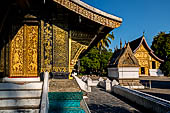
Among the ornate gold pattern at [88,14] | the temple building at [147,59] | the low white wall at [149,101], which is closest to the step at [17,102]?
the ornate gold pattern at [88,14]

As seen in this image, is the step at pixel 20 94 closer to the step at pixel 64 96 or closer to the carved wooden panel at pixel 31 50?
the step at pixel 64 96

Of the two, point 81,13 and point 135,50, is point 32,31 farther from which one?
point 135,50

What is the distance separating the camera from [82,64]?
116ft

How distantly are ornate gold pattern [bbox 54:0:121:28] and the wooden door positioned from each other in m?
1.83

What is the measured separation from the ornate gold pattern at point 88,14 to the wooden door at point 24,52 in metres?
1.83

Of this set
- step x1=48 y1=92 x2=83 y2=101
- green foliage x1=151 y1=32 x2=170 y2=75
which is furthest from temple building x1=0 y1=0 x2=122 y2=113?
green foliage x1=151 y1=32 x2=170 y2=75

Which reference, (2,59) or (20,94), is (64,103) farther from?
(2,59)

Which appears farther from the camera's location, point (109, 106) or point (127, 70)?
point (127, 70)

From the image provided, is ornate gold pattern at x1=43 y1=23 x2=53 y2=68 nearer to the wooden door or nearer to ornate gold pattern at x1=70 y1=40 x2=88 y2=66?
the wooden door

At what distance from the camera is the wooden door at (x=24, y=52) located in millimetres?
7113

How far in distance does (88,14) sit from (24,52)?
320 cm

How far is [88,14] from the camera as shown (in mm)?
6711

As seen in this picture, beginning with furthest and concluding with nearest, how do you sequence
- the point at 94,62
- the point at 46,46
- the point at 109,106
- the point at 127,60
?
the point at 94,62, the point at 127,60, the point at 109,106, the point at 46,46

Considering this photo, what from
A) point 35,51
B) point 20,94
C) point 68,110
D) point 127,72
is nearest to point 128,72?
point 127,72
